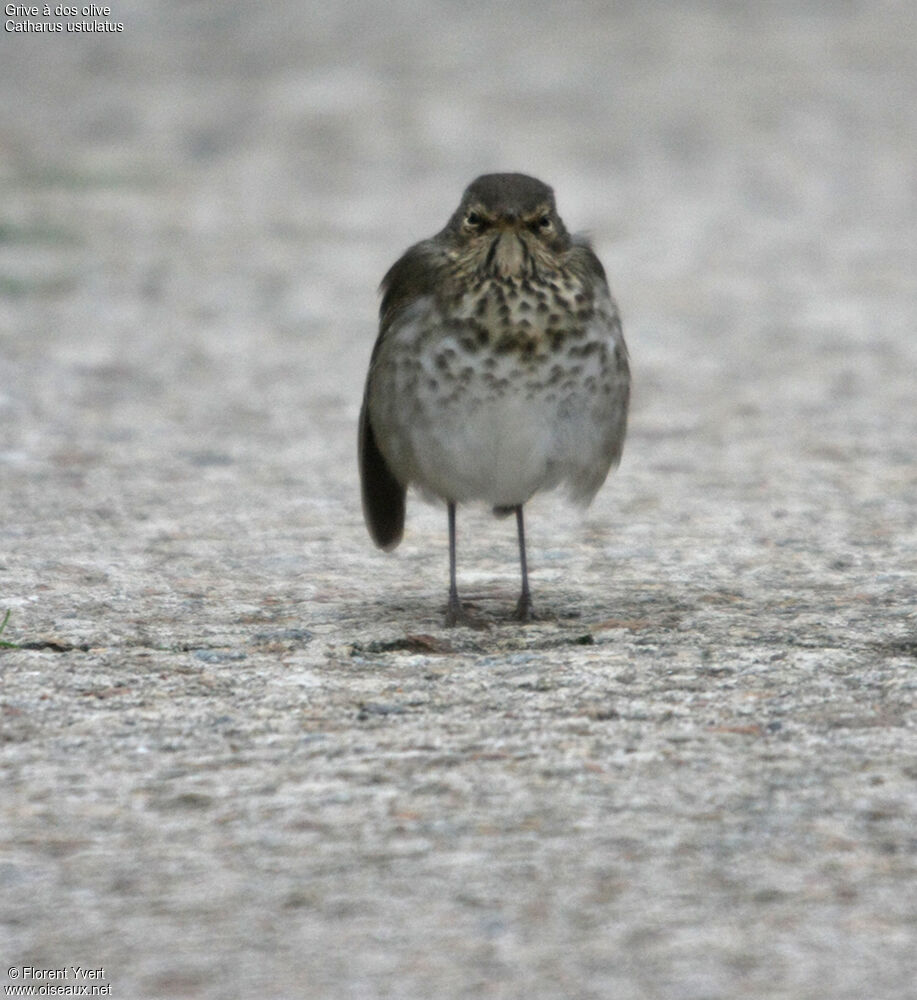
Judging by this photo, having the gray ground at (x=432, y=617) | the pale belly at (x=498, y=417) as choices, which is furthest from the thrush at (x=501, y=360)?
the gray ground at (x=432, y=617)

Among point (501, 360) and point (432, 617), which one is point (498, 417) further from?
point (432, 617)

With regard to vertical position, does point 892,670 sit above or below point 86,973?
above

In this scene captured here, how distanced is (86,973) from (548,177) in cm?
1140

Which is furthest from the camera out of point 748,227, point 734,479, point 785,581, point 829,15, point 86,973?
point 829,15

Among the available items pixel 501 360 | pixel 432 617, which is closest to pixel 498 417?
pixel 501 360

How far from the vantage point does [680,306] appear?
10703 millimetres

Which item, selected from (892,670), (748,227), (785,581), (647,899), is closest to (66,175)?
(748,227)

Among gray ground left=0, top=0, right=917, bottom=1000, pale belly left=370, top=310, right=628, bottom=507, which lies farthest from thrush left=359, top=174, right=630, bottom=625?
gray ground left=0, top=0, right=917, bottom=1000

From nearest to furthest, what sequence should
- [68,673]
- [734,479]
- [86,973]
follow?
[86,973] < [68,673] < [734,479]

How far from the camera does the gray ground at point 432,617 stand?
3242 mm

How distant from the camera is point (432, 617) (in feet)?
17.3

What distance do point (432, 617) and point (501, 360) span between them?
0.86 m

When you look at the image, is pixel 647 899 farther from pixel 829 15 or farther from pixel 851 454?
pixel 829 15

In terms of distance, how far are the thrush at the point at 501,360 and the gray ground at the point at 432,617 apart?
1.58 feet
